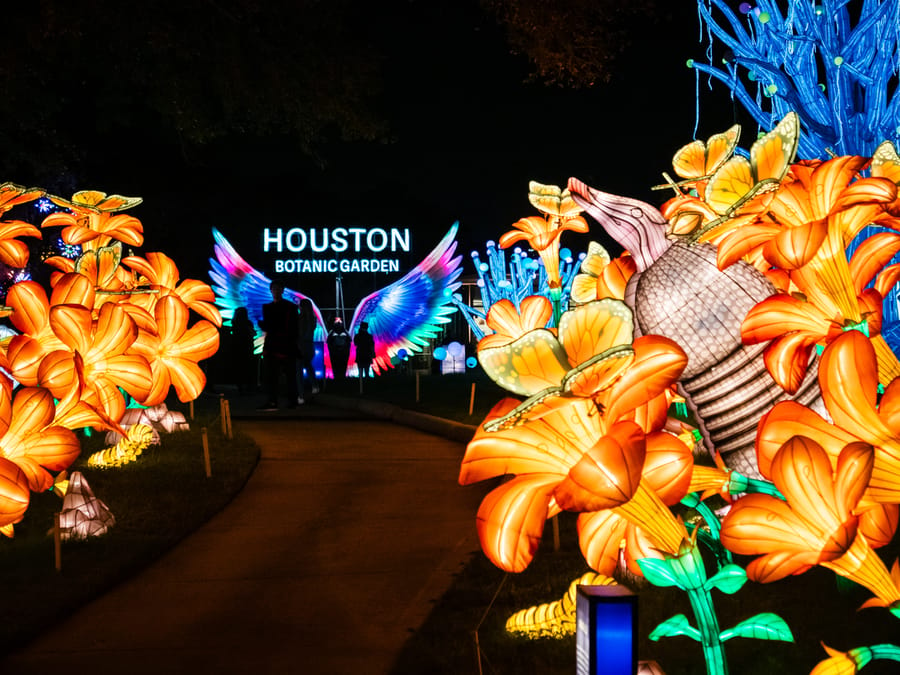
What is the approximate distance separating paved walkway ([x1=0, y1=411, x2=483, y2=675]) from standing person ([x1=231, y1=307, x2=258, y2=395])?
9.60 metres

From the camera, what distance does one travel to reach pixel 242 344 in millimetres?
18969

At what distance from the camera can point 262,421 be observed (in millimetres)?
14305

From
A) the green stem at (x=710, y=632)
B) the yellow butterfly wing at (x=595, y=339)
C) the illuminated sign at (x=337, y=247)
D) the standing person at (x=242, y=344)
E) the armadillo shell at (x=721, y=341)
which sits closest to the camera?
the yellow butterfly wing at (x=595, y=339)

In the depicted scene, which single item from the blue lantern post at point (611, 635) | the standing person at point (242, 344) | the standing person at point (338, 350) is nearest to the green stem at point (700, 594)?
the blue lantern post at point (611, 635)

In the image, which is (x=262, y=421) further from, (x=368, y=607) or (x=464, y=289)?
(x=464, y=289)

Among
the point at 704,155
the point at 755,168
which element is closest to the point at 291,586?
the point at 704,155

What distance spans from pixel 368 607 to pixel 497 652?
3.93ft

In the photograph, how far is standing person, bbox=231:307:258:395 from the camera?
18781 millimetres

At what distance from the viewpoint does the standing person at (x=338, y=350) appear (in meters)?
26.8

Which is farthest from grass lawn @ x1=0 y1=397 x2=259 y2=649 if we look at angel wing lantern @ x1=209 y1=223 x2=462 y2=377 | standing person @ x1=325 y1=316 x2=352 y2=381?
angel wing lantern @ x1=209 y1=223 x2=462 y2=377

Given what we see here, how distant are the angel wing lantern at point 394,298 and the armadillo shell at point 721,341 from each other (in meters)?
23.0

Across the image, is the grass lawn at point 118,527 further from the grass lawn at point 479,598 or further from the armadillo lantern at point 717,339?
the armadillo lantern at point 717,339

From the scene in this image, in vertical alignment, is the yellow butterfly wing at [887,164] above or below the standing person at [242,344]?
above

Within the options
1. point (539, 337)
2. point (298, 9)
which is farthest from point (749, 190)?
point (298, 9)
